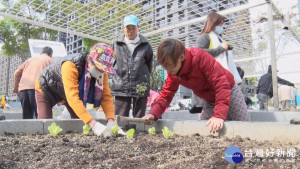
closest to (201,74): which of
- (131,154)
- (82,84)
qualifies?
(131,154)

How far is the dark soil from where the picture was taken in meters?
1.39

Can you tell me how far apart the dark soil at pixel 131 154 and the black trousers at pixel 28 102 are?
212 cm

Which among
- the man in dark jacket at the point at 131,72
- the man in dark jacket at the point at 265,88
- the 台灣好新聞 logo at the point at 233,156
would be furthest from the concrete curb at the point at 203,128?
the man in dark jacket at the point at 265,88

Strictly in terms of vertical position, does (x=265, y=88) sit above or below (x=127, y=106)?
above

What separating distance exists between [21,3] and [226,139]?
6.90 metres

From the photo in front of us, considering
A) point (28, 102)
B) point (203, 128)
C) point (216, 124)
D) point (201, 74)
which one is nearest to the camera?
point (216, 124)

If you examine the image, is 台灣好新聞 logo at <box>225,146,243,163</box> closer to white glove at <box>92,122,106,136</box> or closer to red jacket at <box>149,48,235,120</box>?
red jacket at <box>149,48,235,120</box>

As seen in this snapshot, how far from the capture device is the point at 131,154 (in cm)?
179

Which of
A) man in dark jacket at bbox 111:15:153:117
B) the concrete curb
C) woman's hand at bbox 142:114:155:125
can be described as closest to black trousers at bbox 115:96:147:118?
man in dark jacket at bbox 111:15:153:117

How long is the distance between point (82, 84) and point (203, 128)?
1314 millimetres

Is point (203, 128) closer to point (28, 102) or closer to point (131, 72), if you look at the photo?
point (131, 72)

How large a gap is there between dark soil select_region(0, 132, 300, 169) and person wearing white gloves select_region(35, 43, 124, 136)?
422mm

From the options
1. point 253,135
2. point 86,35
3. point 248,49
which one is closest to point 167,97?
point 253,135

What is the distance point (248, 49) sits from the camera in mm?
10773
